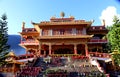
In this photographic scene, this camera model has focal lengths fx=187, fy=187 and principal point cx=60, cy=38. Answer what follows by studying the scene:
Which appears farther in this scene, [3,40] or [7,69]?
[7,69]

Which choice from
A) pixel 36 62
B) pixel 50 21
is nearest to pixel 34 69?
pixel 36 62

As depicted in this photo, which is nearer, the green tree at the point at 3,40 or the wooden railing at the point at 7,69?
the green tree at the point at 3,40

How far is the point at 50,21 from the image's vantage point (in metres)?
34.9

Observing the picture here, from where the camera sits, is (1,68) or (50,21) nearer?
(1,68)

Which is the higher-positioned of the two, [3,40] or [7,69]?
[3,40]

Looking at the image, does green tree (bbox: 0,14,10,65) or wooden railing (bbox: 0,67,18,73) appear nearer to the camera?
green tree (bbox: 0,14,10,65)

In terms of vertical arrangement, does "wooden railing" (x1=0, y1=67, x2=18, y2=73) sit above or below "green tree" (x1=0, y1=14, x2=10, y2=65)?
below

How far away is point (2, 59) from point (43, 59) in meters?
5.87

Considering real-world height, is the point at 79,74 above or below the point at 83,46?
below

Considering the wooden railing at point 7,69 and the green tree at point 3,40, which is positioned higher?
the green tree at point 3,40

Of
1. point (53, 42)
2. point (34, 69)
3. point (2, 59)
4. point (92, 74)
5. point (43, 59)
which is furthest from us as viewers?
point (53, 42)

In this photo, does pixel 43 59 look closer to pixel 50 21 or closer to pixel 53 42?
pixel 53 42

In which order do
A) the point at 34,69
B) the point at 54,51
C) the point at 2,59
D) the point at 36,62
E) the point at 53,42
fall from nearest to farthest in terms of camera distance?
the point at 34,69 < the point at 2,59 < the point at 36,62 < the point at 53,42 < the point at 54,51

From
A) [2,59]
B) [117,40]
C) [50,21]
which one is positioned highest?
[50,21]
